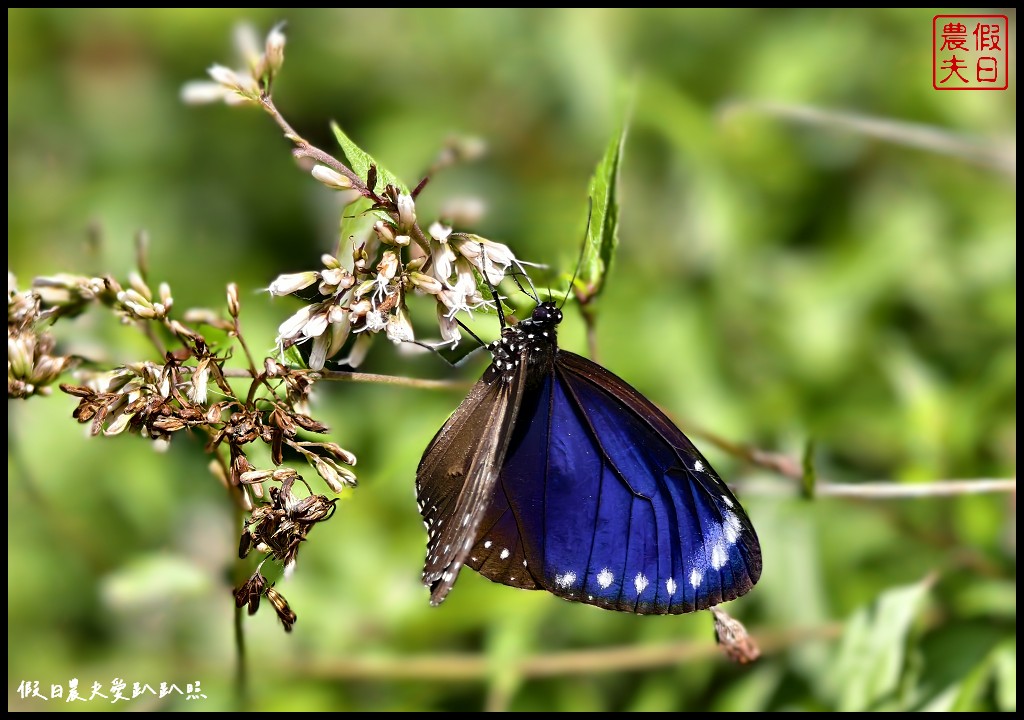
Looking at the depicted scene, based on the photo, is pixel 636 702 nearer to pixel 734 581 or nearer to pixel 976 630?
pixel 976 630

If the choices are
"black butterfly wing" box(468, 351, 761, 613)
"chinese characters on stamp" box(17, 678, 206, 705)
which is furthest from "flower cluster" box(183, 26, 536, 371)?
"chinese characters on stamp" box(17, 678, 206, 705)

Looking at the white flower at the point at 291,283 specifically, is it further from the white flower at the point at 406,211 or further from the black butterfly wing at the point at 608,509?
the black butterfly wing at the point at 608,509

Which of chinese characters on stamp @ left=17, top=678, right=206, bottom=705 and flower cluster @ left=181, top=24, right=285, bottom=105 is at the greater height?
flower cluster @ left=181, top=24, right=285, bottom=105

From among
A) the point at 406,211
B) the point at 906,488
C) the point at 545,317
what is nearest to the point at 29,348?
the point at 406,211

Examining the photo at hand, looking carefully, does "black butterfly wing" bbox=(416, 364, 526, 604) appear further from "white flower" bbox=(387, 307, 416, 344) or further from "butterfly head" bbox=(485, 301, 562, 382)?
"white flower" bbox=(387, 307, 416, 344)

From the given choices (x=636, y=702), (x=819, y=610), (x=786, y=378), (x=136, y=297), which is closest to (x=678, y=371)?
(x=786, y=378)

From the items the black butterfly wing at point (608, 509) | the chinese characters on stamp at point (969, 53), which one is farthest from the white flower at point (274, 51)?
the chinese characters on stamp at point (969, 53)

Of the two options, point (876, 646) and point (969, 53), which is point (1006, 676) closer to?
point (876, 646)
